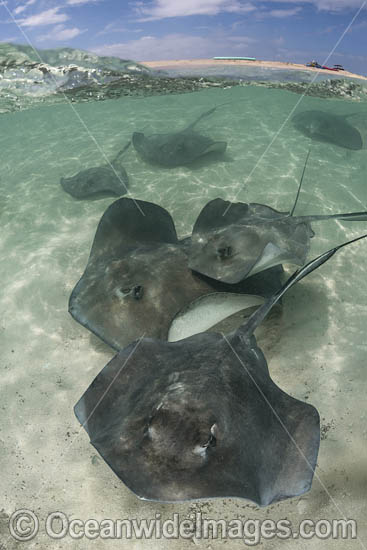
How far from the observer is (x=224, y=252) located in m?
4.82

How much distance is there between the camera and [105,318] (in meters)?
4.08

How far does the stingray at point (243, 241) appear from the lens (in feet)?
14.1

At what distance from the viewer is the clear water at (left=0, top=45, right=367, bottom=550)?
318 centimetres

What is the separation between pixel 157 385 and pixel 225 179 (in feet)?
24.7

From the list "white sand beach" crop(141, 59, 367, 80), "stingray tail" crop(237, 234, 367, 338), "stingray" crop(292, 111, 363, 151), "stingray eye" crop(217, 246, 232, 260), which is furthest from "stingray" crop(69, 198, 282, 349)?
"white sand beach" crop(141, 59, 367, 80)

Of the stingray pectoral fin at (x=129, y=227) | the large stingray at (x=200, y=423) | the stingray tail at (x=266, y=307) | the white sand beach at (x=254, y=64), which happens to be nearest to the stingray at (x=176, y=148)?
the stingray pectoral fin at (x=129, y=227)

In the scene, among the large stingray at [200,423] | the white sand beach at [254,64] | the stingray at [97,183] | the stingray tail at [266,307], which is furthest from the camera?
the white sand beach at [254,64]

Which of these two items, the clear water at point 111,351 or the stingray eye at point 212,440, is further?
the clear water at point 111,351

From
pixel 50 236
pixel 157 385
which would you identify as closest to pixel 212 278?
pixel 157 385

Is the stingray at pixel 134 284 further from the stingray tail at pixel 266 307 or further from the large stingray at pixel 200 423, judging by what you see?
the stingray tail at pixel 266 307

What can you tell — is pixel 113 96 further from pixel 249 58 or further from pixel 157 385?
pixel 157 385

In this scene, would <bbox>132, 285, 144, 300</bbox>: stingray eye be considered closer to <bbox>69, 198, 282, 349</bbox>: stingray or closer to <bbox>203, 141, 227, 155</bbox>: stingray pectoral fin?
<bbox>69, 198, 282, 349</bbox>: stingray

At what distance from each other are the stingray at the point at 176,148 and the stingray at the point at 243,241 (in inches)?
166

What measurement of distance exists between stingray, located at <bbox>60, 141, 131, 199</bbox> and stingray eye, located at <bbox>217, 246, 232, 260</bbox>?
4.69 metres
